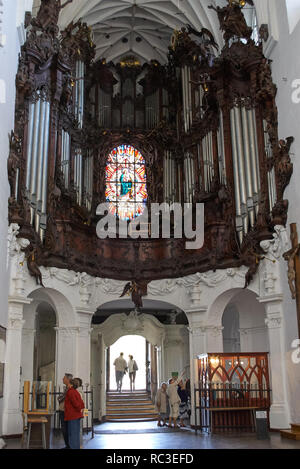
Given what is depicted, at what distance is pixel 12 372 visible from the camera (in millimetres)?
13547

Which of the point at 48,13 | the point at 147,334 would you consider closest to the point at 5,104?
the point at 48,13

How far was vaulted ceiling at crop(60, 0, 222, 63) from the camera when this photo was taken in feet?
63.8

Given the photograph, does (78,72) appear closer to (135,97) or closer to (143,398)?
(135,97)

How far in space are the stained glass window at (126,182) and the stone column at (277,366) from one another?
680cm

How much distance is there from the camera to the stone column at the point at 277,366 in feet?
45.6

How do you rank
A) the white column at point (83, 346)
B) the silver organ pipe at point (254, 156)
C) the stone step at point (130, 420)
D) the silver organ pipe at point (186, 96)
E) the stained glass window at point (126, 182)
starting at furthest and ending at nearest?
the stained glass window at point (126, 182)
the silver organ pipe at point (186, 96)
the stone step at point (130, 420)
the white column at point (83, 346)
the silver organ pipe at point (254, 156)

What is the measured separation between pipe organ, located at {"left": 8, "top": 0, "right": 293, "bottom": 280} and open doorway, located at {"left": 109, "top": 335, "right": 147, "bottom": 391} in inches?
346

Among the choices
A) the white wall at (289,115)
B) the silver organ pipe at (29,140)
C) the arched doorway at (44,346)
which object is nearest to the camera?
the white wall at (289,115)

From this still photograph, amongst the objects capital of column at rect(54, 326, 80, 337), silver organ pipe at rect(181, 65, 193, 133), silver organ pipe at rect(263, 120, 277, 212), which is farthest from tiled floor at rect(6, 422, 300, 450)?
silver organ pipe at rect(181, 65, 193, 133)

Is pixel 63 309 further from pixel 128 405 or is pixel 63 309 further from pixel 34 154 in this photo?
pixel 128 405

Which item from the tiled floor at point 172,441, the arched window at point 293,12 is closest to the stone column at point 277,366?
the tiled floor at point 172,441

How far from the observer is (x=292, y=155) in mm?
13891

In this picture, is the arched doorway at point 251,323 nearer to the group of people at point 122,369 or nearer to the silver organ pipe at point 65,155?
the silver organ pipe at point 65,155
